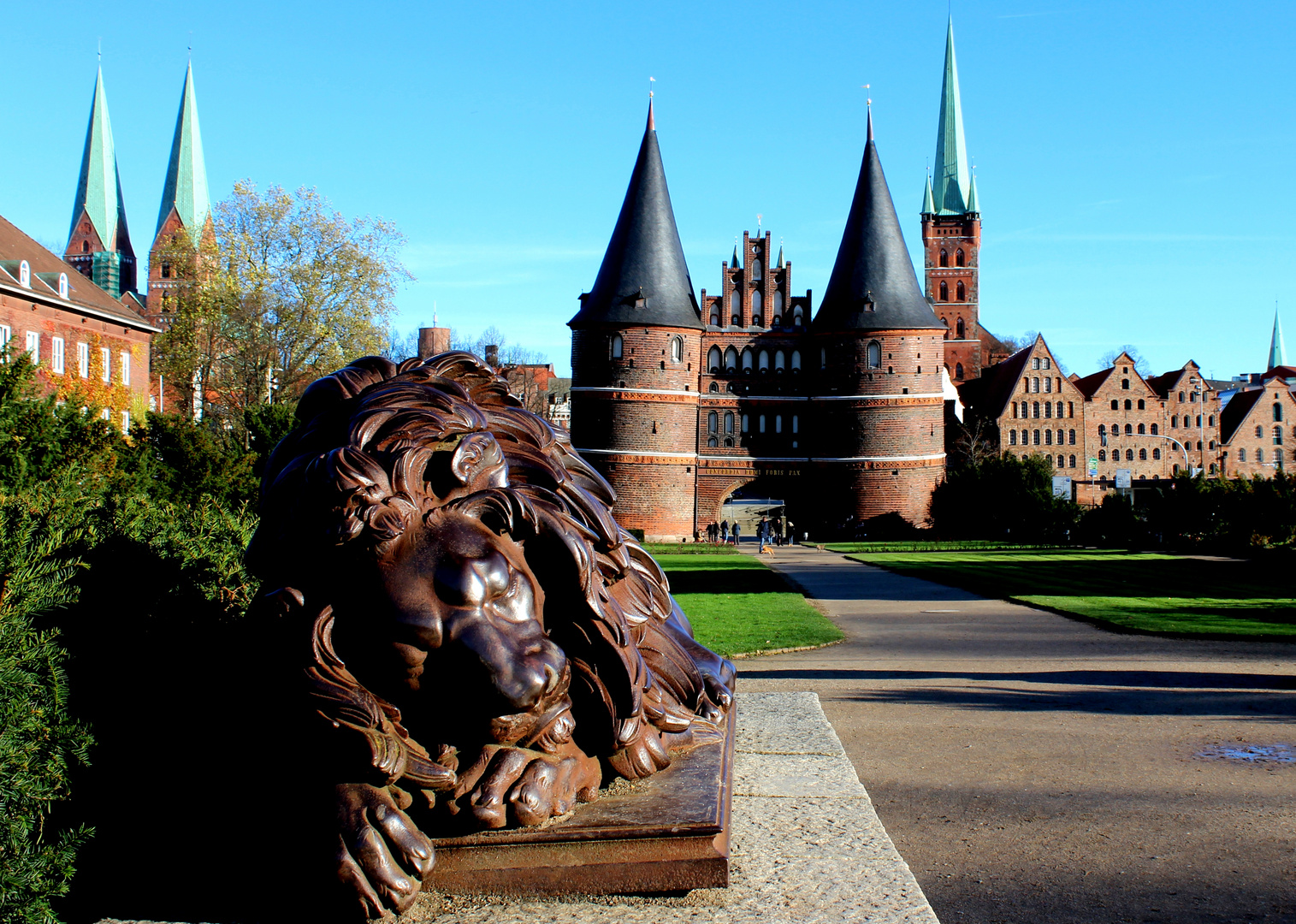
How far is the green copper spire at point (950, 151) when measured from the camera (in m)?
79.1

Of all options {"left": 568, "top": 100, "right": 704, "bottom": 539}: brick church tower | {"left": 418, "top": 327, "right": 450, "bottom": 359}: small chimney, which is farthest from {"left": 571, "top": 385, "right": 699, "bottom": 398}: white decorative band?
{"left": 418, "top": 327, "right": 450, "bottom": 359}: small chimney

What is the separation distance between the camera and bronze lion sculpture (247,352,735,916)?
5.43 ft

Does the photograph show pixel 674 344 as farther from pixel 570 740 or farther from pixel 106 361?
pixel 570 740

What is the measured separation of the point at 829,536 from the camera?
4878cm

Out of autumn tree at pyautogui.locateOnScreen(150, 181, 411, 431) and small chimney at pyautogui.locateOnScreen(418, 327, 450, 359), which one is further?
autumn tree at pyautogui.locateOnScreen(150, 181, 411, 431)

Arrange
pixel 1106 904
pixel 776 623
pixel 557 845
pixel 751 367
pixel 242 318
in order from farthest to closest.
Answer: pixel 751 367 → pixel 242 318 → pixel 776 623 → pixel 1106 904 → pixel 557 845

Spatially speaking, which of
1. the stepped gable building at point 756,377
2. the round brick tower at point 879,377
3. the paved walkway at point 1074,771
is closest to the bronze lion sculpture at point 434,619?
the paved walkway at point 1074,771

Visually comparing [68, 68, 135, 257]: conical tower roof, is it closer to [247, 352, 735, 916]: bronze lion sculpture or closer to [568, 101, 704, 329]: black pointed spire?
[568, 101, 704, 329]: black pointed spire

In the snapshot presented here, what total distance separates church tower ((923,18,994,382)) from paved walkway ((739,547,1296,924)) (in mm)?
72715

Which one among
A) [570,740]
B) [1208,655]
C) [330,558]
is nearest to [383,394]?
[330,558]

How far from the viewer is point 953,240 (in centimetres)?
7975

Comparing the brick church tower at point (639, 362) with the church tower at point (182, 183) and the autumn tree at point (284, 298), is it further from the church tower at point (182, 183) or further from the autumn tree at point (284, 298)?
the church tower at point (182, 183)

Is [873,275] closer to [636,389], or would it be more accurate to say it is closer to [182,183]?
[636,389]

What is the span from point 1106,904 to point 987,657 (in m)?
7.10
